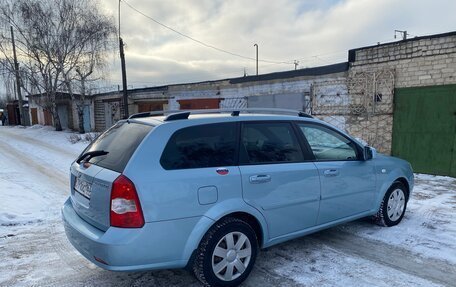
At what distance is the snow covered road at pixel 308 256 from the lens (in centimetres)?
333

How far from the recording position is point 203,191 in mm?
2893

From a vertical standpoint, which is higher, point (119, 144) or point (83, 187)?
point (119, 144)

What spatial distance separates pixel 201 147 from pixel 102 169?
2.93ft

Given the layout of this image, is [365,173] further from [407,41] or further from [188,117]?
[407,41]

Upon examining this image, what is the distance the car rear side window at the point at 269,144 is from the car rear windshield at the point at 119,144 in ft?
3.15

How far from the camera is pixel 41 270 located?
11.7 ft

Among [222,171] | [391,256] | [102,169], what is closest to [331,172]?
[391,256]

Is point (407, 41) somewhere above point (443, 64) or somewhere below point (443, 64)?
above

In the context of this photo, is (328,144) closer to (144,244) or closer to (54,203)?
(144,244)

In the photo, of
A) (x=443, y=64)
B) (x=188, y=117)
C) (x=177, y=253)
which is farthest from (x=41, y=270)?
(x=443, y=64)

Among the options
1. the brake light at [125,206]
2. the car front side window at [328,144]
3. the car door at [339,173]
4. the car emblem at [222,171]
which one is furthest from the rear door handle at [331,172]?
the brake light at [125,206]

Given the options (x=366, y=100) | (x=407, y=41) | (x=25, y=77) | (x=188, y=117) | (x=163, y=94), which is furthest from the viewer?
(x=25, y=77)

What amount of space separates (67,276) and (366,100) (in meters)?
9.78

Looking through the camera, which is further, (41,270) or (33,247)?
(33,247)
